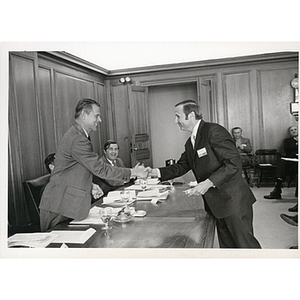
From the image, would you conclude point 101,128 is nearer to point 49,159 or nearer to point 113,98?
point 113,98

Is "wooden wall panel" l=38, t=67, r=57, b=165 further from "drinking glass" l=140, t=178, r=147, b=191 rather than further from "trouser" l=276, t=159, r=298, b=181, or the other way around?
"trouser" l=276, t=159, r=298, b=181

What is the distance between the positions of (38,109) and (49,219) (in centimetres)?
96

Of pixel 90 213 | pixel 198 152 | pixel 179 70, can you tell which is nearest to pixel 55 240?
pixel 90 213

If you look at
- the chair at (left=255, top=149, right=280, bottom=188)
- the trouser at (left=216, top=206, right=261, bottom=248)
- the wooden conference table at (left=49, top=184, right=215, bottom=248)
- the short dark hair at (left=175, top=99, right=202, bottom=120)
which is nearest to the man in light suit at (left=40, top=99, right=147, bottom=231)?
the wooden conference table at (left=49, top=184, right=215, bottom=248)

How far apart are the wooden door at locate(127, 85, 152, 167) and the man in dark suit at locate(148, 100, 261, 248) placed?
0.44 meters

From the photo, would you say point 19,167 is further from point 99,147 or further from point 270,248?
point 270,248

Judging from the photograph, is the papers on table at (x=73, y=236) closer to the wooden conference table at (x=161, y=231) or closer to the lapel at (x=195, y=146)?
the wooden conference table at (x=161, y=231)

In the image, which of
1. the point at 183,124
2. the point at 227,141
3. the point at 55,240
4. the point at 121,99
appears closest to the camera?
the point at 55,240

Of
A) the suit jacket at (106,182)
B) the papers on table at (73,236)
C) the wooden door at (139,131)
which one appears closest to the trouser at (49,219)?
the papers on table at (73,236)

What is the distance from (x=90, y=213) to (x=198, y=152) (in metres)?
0.99

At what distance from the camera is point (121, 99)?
2.62 meters

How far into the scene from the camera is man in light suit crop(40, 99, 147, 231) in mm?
2182

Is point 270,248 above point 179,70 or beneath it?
beneath

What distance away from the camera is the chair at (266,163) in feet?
7.28
